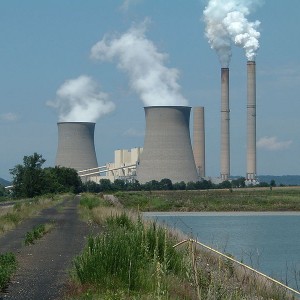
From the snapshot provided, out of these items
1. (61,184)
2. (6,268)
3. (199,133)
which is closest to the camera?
(6,268)

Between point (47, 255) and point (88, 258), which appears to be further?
point (47, 255)

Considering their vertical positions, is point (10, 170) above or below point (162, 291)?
above

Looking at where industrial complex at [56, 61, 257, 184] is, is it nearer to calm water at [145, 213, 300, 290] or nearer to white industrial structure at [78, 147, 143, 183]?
white industrial structure at [78, 147, 143, 183]

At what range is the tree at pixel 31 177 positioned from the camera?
53844 millimetres

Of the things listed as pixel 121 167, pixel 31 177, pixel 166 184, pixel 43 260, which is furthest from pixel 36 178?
pixel 43 260

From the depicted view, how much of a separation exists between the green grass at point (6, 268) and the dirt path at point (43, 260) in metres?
0.07

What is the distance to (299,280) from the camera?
10797 mm

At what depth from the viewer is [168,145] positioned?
181ft

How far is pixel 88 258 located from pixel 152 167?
52.6m

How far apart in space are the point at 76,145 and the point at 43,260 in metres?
52.8

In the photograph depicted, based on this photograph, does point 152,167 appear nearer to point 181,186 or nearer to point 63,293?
point 181,186

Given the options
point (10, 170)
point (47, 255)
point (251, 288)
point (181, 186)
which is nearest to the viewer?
point (251, 288)

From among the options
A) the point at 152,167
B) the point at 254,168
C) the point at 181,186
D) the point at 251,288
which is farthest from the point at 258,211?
the point at 251,288

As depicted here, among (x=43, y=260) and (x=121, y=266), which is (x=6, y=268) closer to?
(x=121, y=266)
